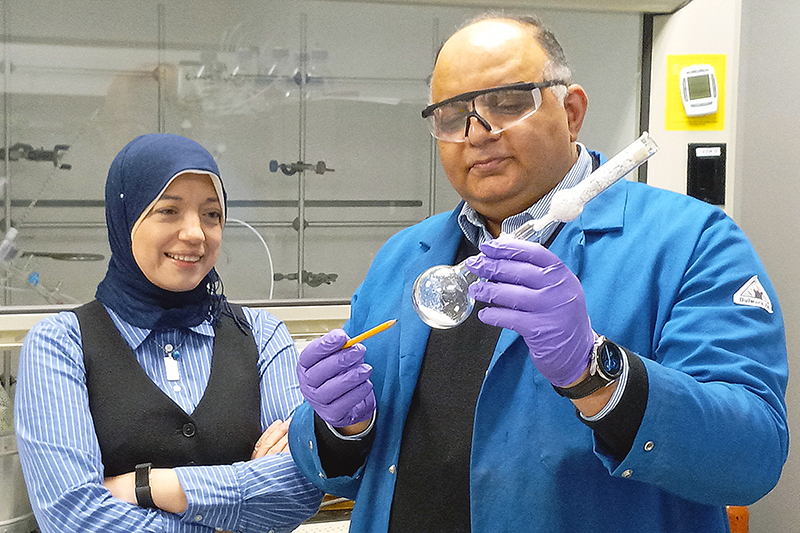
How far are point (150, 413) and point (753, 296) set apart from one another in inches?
42.6

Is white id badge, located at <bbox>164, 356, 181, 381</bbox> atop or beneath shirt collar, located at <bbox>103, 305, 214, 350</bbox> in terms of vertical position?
beneath

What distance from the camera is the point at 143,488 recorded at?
53.6 inches

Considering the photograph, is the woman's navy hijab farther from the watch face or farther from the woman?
the watch face

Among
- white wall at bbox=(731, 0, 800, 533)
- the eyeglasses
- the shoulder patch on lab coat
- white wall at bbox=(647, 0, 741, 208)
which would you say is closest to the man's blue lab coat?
the shoulder patch on lab coat

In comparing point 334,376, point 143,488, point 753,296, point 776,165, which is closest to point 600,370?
point 753,296

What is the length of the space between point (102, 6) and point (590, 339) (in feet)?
7.09

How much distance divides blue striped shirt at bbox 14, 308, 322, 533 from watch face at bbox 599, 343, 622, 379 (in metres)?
0.78

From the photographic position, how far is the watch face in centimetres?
86

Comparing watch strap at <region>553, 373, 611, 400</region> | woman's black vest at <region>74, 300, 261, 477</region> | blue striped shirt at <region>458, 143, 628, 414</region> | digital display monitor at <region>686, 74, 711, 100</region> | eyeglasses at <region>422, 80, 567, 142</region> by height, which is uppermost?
digital display monitor at <region>686, 74, 711, 100</region>

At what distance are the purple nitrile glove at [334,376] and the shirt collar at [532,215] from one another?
0.97 ft

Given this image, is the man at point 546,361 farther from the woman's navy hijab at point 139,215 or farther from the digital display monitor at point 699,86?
the digital display monitor at point 699,86

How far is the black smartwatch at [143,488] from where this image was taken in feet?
4.46

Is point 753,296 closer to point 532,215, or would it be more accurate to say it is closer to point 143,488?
point 532,215

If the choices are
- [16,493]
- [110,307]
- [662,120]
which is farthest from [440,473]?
[662,120]
